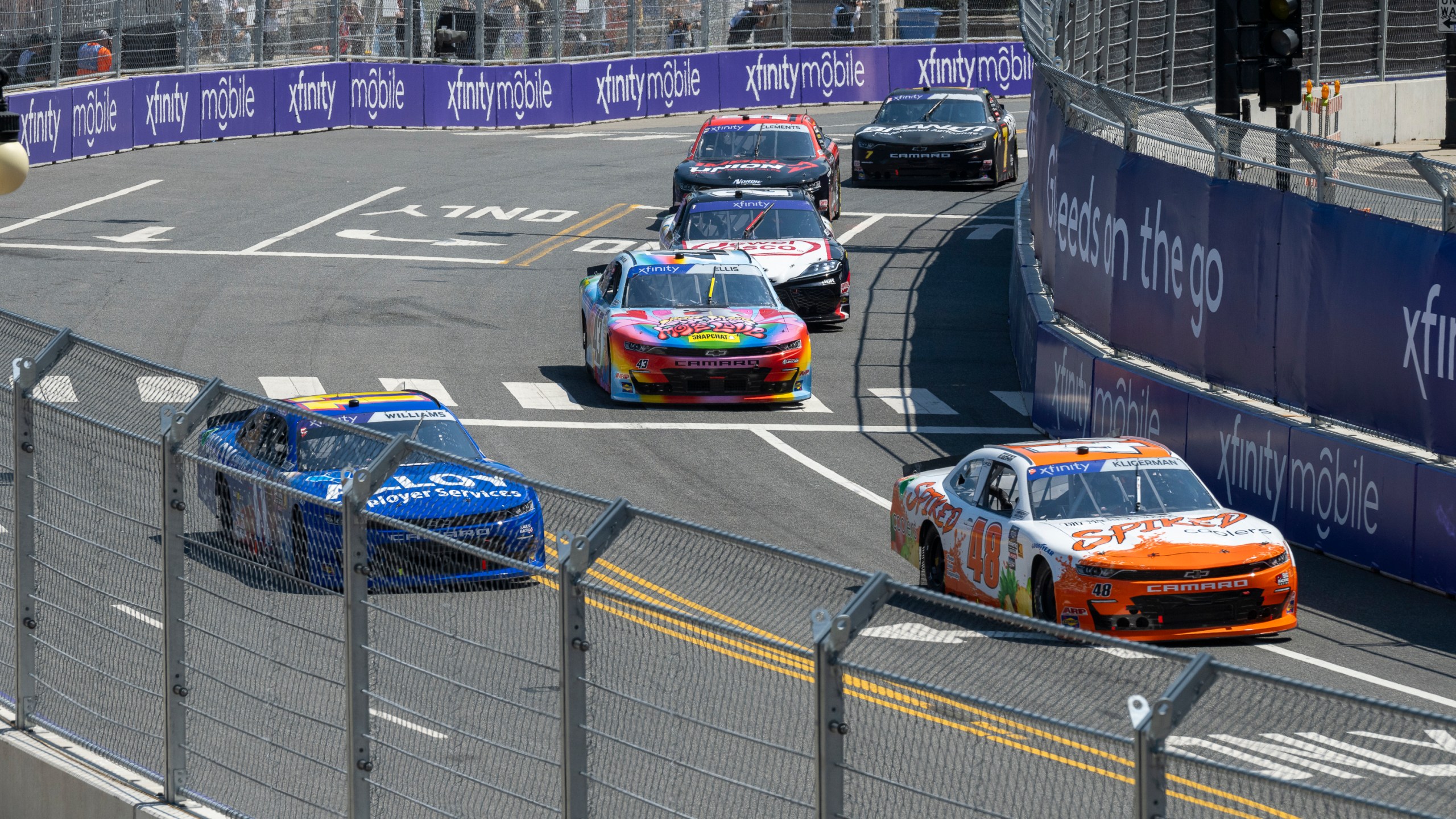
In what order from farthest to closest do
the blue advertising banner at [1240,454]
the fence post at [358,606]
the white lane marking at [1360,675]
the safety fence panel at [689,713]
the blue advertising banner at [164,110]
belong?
the blue advertising banner at [164,110], the blue advertising banner at [1240,454], the white lane marking at [1360,675], the fence post at [358,606], the safety fence panel at [689,713]

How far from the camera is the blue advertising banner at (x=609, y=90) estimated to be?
43.1 m

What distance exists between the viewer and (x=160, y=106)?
35.8 m

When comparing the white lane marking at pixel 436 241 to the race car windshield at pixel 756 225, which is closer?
the race car windshield at pixel 756 225

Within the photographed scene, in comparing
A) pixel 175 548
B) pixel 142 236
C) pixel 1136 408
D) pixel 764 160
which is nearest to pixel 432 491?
pixel 175 548

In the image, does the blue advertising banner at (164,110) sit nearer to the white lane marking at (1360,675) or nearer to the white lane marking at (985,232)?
the white lane marking at (985,232)

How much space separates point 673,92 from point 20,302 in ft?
78.1

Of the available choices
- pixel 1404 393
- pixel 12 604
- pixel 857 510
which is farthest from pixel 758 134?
pixel 12 604

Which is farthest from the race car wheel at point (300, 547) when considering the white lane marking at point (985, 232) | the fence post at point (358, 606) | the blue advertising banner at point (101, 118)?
the blue advertising banner at point (101, 118)

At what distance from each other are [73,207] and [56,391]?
80.4 ft

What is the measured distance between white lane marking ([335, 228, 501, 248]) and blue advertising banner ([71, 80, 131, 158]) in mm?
7104

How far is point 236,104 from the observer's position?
37.7 meters

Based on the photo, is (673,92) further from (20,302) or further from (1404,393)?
(1404,393)

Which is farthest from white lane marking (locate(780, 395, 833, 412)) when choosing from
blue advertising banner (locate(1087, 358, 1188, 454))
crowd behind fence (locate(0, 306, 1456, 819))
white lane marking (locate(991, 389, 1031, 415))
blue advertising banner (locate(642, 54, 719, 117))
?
blue advertising banner (locate(642, 54, 719, 117))

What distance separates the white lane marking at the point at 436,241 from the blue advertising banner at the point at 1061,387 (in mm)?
11724
